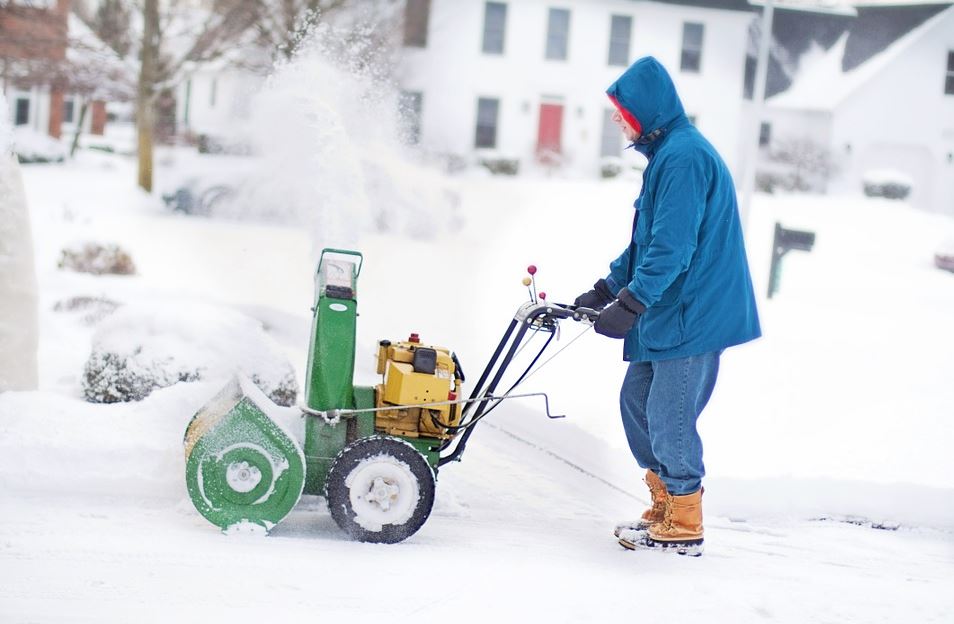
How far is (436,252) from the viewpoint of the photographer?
9.70 m

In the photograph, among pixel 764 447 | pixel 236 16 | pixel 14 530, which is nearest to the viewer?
pixel 14 530

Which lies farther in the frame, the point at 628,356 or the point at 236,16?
the point at 236,16

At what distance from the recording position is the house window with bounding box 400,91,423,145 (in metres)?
8.66

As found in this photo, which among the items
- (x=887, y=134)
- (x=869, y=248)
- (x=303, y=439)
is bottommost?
(x=303, y=439)

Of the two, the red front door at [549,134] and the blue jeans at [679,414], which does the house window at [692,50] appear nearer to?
the red front door at [549,134]

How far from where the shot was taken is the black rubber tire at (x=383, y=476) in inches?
117

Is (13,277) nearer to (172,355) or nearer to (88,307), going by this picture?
(172,355)

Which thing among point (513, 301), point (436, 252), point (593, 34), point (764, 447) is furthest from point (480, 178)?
point (764, 447)

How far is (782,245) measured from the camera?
268 inches

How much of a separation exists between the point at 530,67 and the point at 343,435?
21.7 ft

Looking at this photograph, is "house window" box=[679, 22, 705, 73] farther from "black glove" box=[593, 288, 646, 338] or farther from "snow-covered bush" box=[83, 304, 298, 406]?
"black glove" box=[593, 288, 646, 338]

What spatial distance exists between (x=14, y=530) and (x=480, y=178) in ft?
23.1

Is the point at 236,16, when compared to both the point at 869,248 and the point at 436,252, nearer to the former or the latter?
the point at 436,252

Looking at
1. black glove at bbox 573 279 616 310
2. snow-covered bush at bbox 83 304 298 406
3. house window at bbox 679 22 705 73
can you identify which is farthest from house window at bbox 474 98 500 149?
black glove at bbox 573 279 616 310
